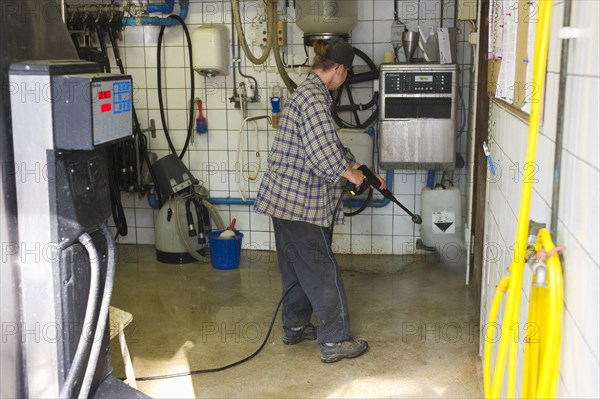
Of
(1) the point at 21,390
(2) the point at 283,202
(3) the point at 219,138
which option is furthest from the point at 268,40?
(1) the point at 21,390

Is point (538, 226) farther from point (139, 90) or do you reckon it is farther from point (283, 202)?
point (139, 90)

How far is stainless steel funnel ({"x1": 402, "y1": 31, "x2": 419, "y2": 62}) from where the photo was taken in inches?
189

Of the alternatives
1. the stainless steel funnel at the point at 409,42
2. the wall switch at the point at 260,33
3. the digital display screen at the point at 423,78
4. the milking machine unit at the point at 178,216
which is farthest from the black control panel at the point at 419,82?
the milking machine unit at the point at 178,216

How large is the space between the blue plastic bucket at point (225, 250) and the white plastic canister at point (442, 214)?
4.45 ft

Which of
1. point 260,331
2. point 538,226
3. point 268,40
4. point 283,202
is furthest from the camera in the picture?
point 268,40

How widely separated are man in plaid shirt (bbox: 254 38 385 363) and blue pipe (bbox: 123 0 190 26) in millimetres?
1971

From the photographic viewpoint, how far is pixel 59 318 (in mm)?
2193

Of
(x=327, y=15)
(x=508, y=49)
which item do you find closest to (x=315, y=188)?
(x=508, y=49)

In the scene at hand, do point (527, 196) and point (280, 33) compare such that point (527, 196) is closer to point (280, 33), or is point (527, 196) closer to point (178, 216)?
point (280, 33)

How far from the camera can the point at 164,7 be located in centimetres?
528

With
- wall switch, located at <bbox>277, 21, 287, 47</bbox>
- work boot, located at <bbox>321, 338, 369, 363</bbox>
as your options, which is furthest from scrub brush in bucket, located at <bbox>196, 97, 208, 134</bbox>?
work boot, located at <bbox>321, 338, 369, 363</bbox>

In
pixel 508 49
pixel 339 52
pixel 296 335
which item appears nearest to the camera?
pixel 508 49

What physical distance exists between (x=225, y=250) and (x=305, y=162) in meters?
1.80

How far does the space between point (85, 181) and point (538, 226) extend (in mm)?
1354
